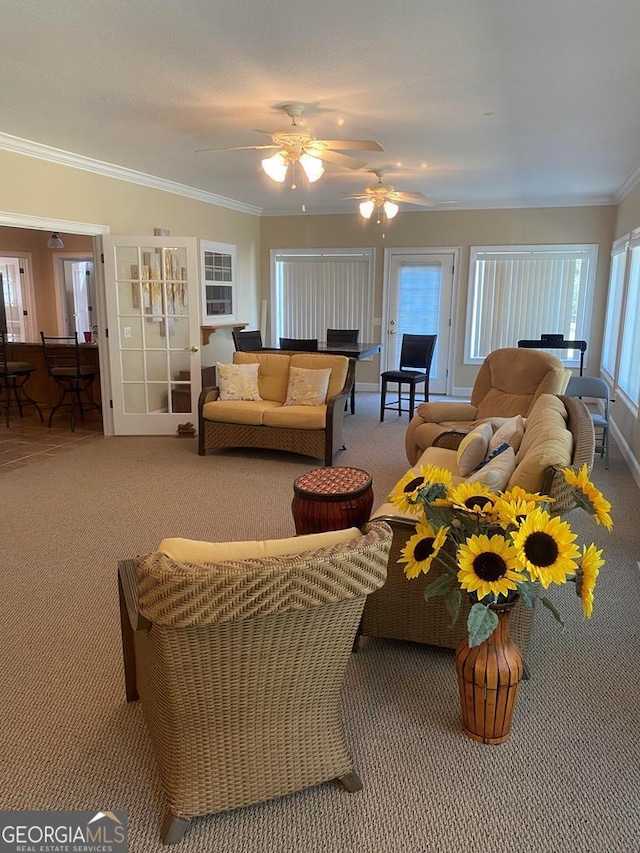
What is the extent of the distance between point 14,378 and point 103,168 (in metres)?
2.98

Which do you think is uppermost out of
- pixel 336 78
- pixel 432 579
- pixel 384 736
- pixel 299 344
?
pixel 336 78

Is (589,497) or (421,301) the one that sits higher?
(421,301)

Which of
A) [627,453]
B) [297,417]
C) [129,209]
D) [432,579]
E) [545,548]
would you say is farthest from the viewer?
[129,209]

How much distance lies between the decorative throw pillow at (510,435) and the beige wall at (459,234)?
535cm

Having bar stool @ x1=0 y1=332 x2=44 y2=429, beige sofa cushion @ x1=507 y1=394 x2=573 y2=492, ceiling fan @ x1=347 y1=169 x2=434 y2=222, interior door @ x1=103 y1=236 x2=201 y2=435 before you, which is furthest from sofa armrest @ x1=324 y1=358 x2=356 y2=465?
bar stool @ x1=0 y1=332 x2=44 y2=429

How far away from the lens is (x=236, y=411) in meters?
5.46

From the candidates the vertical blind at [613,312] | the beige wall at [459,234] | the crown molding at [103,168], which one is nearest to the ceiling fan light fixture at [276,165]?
the crown molding at [103,168]

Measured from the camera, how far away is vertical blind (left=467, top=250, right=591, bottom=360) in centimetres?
795

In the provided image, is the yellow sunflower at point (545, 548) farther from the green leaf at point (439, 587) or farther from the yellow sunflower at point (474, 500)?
the green leaf at point (439, 587)

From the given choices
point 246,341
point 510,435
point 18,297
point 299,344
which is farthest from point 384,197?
point 18,297

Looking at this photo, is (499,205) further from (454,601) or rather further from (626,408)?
(454,601)

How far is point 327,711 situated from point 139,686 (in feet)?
2.29

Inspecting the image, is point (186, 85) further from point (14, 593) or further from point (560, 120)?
point (14, 593)

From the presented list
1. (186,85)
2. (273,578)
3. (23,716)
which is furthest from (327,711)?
(186,85)
